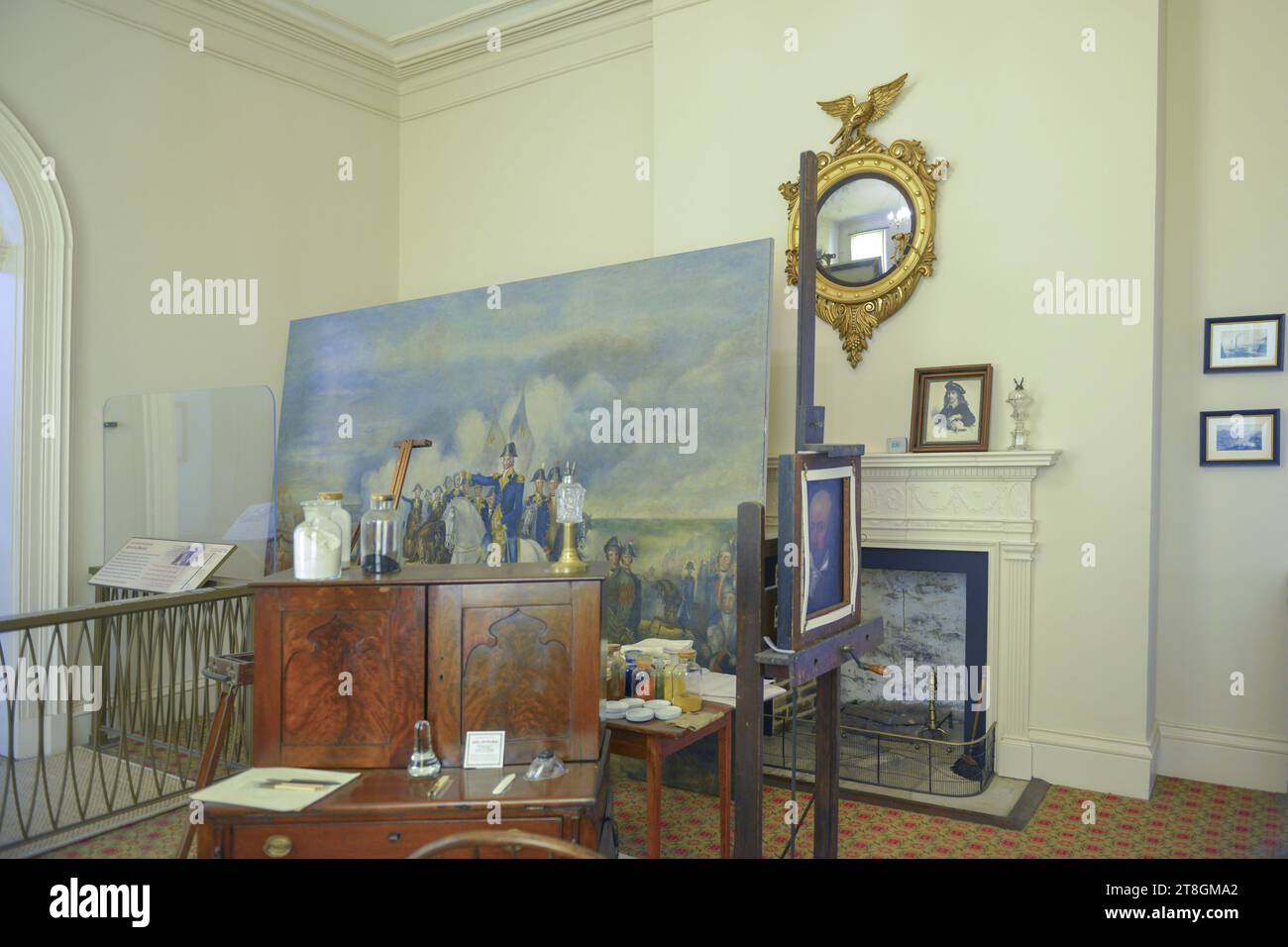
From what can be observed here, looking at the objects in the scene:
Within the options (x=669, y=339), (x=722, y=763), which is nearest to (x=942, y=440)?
(x=669, y=339)

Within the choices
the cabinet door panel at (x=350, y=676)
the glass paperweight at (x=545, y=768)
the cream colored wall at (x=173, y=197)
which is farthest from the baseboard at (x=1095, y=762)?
the cream colored wall at (x=173, y=197)

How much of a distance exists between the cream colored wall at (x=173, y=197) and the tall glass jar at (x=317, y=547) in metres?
4.56

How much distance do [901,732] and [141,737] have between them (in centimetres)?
509

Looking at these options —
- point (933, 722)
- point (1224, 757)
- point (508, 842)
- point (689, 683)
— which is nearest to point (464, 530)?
point (689, 683)

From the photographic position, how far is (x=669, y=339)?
5.79 metres

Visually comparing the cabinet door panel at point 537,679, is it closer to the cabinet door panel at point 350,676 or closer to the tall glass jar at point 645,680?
the cabinet door panel at point 350,676

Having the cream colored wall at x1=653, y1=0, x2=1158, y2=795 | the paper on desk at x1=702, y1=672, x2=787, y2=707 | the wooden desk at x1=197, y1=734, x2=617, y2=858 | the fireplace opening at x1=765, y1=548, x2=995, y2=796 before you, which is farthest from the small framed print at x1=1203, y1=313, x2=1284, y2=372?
the wooden desk at x1=197, y1=734, x2=617, y2=858

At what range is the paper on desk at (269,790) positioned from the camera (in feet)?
8.72

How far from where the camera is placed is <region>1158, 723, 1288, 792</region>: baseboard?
5.14 metres

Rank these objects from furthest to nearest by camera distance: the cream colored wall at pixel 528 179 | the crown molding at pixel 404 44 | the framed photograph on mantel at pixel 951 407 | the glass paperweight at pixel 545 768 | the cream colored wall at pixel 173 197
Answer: the cream colored wall at pixel 528 179 → the crown molding at pixel 404 44 → the cream colored wall at pixel 173 197 → the framed photograph on mantel at pixel 951 407 → the glass paperweight at pixel 545 768

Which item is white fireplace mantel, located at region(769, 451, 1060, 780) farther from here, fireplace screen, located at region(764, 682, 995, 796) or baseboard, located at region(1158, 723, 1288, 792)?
baseboard, located at region(1158, 723, 1288, 792)

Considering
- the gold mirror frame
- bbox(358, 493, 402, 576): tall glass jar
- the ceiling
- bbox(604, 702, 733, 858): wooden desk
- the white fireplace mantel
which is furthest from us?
the ceiling

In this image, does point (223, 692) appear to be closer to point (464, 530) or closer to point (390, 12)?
point (464, 530)

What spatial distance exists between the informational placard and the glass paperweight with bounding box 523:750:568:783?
3.82 meters
